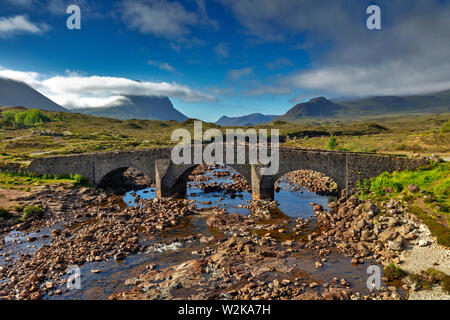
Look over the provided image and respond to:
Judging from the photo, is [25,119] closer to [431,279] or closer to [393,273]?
[393,273]

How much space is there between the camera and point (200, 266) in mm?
16016

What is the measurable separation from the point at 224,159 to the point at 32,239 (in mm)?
19214

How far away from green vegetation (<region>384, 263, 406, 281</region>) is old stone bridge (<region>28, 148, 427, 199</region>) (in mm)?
10845

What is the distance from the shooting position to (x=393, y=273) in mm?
14070

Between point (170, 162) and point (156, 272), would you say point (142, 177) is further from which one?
point (156, 272)

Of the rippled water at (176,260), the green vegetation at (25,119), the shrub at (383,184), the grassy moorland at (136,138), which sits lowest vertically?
the rippled water at (176,260)

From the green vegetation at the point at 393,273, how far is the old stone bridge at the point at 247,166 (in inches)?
427

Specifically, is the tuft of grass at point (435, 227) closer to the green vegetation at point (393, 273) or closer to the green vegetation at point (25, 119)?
the green vegetation at point (393, 273)

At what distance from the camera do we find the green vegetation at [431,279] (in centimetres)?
1233

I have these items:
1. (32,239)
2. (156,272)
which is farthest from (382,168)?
(32,239)

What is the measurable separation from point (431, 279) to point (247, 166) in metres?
19.6

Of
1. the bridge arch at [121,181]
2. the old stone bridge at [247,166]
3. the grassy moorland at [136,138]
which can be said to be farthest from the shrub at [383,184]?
the bridge arch at [121,181]
